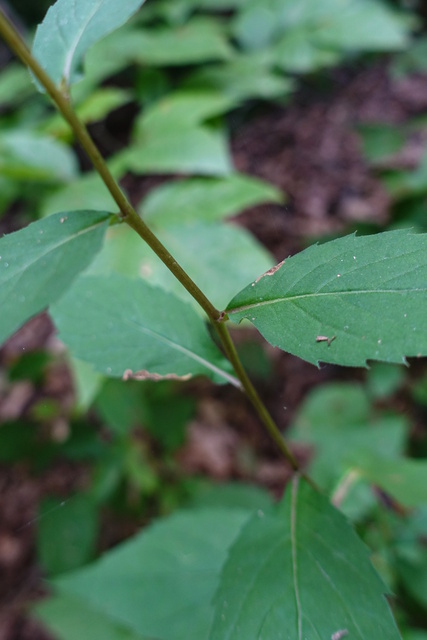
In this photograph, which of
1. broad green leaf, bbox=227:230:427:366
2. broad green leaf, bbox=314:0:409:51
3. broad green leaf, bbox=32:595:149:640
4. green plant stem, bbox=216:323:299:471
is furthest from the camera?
broad green leaf, bbox=314:0:409:51

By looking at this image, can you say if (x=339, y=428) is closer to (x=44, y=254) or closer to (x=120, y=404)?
(x=120, y=404)

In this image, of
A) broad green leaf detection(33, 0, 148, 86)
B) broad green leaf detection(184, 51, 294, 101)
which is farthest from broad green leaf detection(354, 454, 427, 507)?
broad green leaf detection(184, 51, 294, 101)

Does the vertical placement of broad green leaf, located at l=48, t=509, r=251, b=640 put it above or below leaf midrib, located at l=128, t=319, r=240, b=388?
below

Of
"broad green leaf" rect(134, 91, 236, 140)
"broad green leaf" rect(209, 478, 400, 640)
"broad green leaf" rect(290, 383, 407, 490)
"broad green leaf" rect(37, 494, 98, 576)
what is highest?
"broad green leaf" rect(134, 91, 236, 140)

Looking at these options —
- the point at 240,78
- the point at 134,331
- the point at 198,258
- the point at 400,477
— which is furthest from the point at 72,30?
the point at 240,78

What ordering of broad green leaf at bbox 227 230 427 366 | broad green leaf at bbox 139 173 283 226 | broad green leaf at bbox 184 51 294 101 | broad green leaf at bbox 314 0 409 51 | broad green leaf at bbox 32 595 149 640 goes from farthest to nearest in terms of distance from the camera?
broad green leaf at bbox 314 0 409 51
broad green leaf at bbox 184 51 294 101
broad green leaf at bbox 139 173 283 226
broad green leaf at bbox 32 595 149 640
broad green leaf at bbox 227 230 427 366

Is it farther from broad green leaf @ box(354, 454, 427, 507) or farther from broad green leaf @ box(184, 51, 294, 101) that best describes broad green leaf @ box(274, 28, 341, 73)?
broad green leaf @ box(354, 454, 427, 507)

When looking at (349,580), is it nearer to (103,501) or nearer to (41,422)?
(103,501)

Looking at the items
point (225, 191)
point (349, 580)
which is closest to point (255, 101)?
point (225, 191)

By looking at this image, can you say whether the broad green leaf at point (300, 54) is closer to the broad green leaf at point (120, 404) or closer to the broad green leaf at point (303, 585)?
the broad green leaf at point (120, 404)
